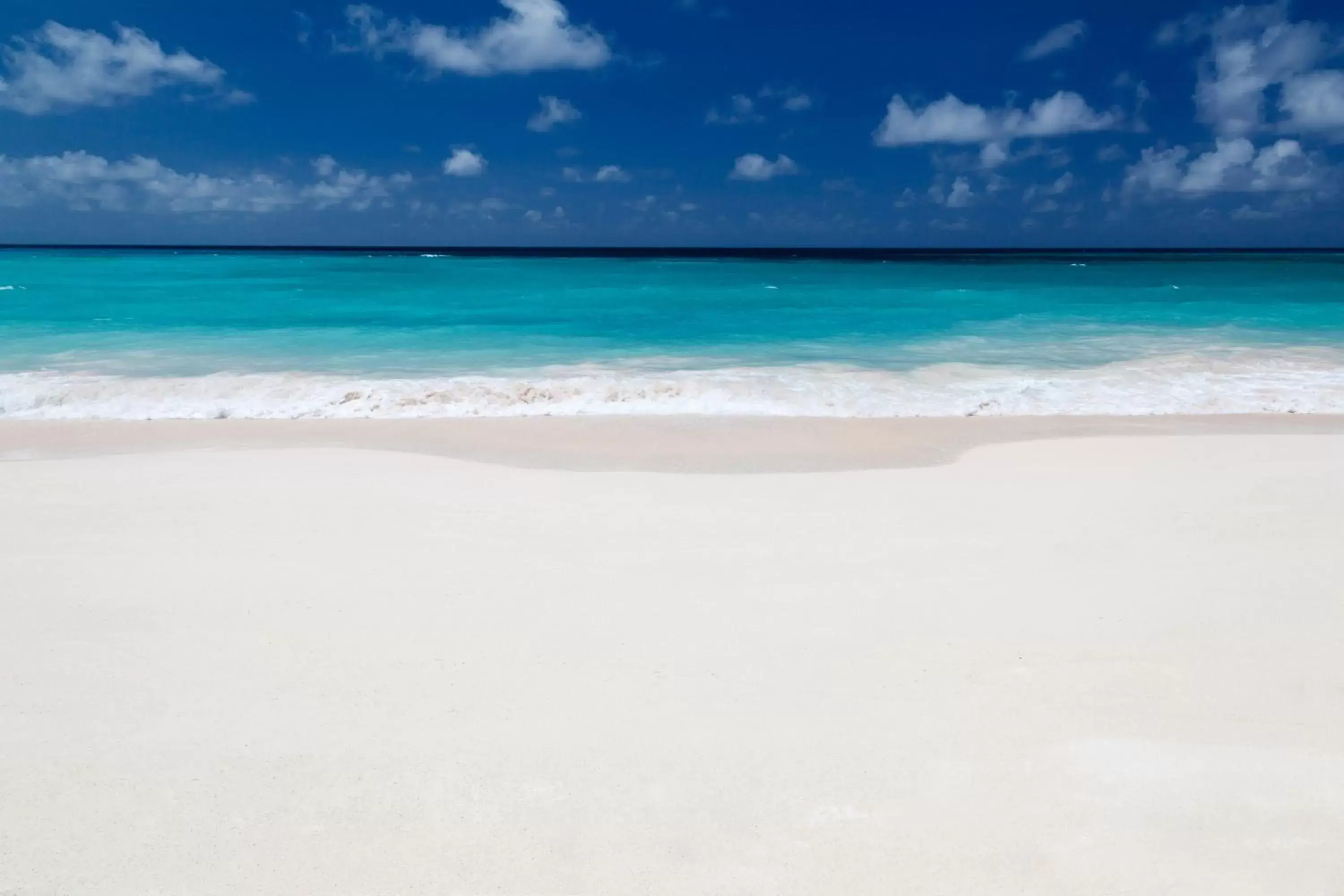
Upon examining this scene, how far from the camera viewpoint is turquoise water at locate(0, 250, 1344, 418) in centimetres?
1031

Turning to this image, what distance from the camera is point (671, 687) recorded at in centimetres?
344

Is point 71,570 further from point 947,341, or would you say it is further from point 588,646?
point 947,341

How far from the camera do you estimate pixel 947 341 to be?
56.4 ft

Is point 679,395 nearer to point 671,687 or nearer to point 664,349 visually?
point 664,349

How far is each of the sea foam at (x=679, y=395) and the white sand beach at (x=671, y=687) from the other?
370 centimetres

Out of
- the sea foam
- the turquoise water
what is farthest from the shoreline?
the turquoise water

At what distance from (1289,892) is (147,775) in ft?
11.8

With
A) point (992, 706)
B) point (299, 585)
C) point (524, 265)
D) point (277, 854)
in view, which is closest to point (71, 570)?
point (299, 585)

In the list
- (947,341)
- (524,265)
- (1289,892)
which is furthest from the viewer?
(524,265)

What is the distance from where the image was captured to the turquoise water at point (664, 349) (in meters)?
10.3

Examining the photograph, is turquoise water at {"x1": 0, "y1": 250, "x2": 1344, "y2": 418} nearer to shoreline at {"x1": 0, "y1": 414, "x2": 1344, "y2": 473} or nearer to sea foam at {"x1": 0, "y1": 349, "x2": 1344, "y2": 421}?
sea foam at {"x1": 0, "y1": 349, "x2": 1344, "y2": 421}

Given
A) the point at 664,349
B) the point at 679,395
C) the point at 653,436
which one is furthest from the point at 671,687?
the point at 664,349

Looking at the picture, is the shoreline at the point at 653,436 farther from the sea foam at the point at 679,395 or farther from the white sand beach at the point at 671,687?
the white sand beach at the point at 671,687

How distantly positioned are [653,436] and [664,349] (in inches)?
328
